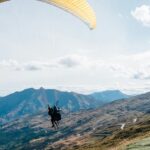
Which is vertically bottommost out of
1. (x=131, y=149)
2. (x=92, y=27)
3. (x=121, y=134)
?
(x=121, y=134)

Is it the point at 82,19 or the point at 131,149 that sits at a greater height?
the point at 82,19

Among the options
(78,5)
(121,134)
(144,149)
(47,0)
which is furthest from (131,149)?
(121,134)

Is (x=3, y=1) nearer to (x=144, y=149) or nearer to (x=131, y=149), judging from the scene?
(x=144, y=149)

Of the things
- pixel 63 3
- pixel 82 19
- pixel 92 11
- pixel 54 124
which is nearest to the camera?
pixel 63 3

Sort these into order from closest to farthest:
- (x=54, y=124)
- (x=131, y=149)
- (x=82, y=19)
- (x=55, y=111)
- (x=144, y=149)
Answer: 1. (x=82, y=19)
2. (x=144, y=149)
3. (x=131, y=149)
4. (x=55, y=111)
5. (x=54, y=124)
